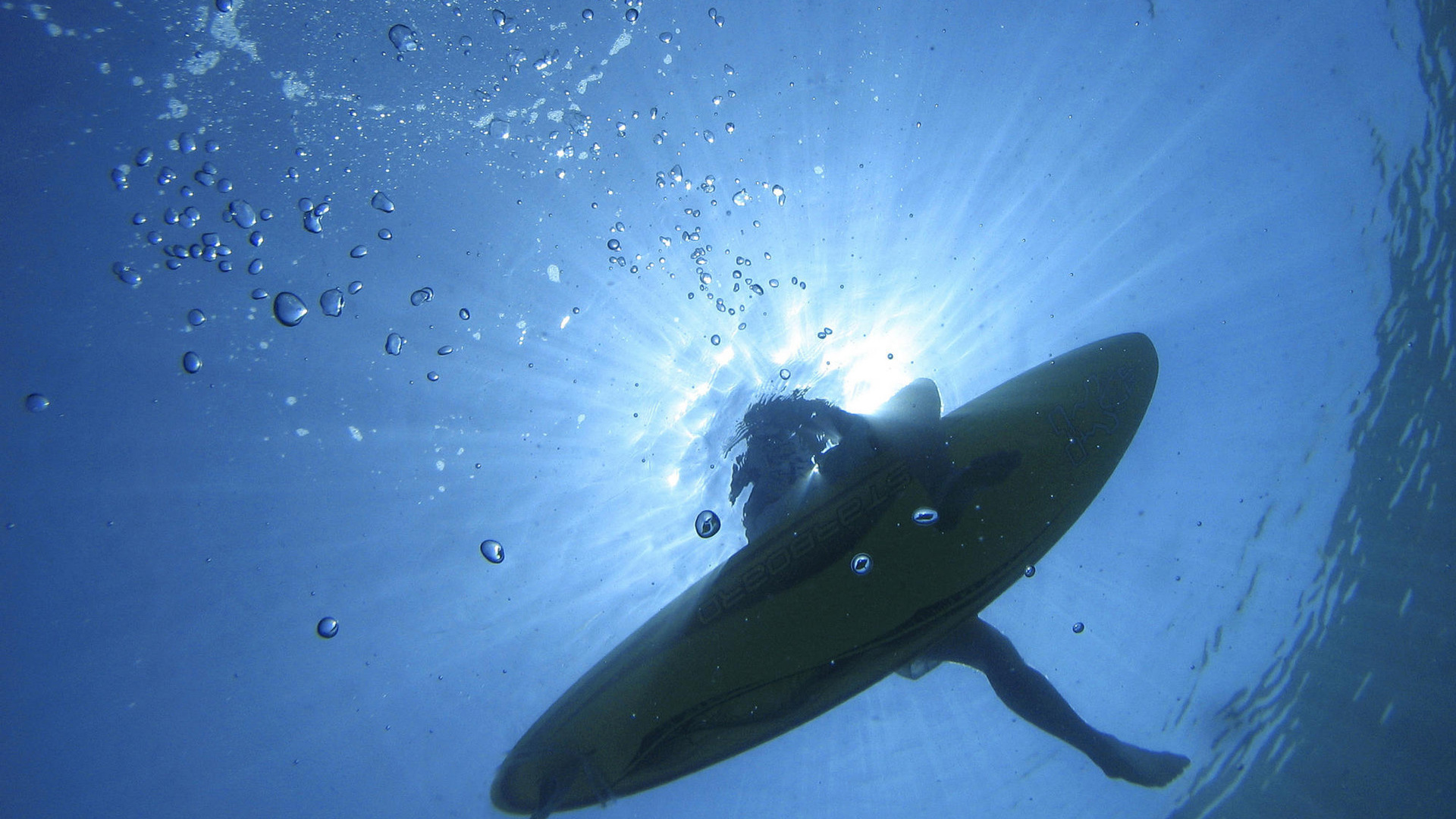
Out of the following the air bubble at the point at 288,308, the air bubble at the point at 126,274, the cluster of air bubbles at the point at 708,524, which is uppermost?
the air bubble at the point at 126,274

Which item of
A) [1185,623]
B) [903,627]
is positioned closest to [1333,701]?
[1185,623]

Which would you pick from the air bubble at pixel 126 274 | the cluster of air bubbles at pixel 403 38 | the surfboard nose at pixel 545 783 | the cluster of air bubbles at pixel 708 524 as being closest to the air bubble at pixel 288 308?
the air bubble at pixel 126 274

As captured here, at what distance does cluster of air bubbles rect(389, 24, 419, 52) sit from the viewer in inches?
163

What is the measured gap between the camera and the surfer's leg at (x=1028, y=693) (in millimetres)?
4512

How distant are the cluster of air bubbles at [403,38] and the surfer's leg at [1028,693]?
254 inches

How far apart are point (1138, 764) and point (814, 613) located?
11.2ft

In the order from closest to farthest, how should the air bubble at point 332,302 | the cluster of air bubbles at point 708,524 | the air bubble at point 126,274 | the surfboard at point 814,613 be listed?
the air bubble at point 126,274 → the surfboard at point 814,613 → the air bubble at point 332,302 → the cluster of air bubbles at point 708,524

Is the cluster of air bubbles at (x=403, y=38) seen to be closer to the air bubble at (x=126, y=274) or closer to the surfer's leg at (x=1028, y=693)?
the air bubble at (x=126, y=274)

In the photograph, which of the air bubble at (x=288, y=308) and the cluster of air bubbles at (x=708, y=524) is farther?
the cluster of air bubbles at (x=708, y=524)

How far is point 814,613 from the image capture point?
4.31 m

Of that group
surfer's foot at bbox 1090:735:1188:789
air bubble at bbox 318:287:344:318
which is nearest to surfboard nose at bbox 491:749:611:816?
air bubble at bbox 318:287:344:318

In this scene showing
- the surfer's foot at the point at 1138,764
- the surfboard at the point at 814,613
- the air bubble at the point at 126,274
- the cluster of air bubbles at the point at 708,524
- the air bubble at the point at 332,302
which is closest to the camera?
the air bubble at the point at 126,274

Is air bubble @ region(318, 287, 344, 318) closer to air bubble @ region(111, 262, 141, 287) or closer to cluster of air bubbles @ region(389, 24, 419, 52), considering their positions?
air bubble @ region(111, 262, 141, 287)

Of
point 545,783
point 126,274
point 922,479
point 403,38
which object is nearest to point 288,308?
point 126,274
